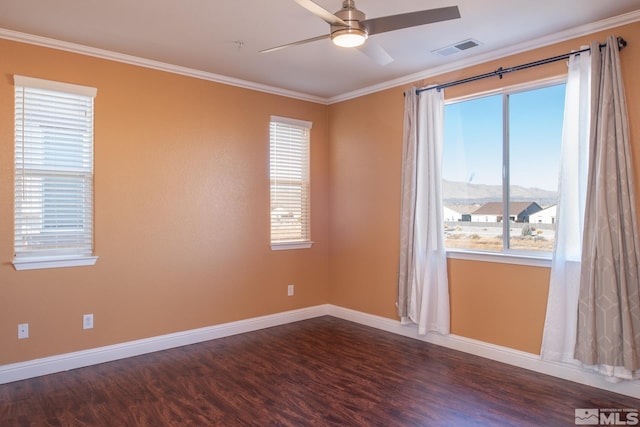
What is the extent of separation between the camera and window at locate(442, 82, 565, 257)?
3.56 m

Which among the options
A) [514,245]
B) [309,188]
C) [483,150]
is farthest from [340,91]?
[514,245]

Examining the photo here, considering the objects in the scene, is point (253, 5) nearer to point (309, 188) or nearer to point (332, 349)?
point (309, 188)

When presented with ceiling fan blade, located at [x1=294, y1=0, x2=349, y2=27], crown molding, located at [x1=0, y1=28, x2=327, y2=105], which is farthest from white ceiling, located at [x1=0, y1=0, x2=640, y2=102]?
ceiling fan blade, located at [x1=294, y1=0, x2=349, y2=27]

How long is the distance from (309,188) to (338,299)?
144 cm

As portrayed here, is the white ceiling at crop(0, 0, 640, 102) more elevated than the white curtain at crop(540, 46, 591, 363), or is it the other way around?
the white ceiling at crop(0, 0, 640, 102)

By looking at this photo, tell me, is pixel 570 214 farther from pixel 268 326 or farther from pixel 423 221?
pixel 268 326

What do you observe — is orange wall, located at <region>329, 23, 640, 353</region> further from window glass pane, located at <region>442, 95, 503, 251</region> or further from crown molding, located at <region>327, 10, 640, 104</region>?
window glass pane, located at <region>442, 95, 503, 251</region>

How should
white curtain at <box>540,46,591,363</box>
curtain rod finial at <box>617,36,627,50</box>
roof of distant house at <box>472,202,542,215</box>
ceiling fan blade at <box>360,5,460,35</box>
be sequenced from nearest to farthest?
ceiling fan blade at <box>360,5,460,35</box>, curtain rod finial at <box>617,36,627,50</box>, white curtain at <box>540,46,591,363</box>, roof of distant house at <box>472,202,542,215</box>

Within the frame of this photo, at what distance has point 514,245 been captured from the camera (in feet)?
12.3

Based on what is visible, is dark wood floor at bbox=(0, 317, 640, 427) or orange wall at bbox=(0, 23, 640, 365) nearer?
dark wood floor at bbox=(0, 317, 640, 427)

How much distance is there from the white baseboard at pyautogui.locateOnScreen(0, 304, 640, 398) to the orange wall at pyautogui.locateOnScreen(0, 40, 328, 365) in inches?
3.0

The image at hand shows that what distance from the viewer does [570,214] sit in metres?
3.27

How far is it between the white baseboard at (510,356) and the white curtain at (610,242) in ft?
0.48

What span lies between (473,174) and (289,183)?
2095 mm
